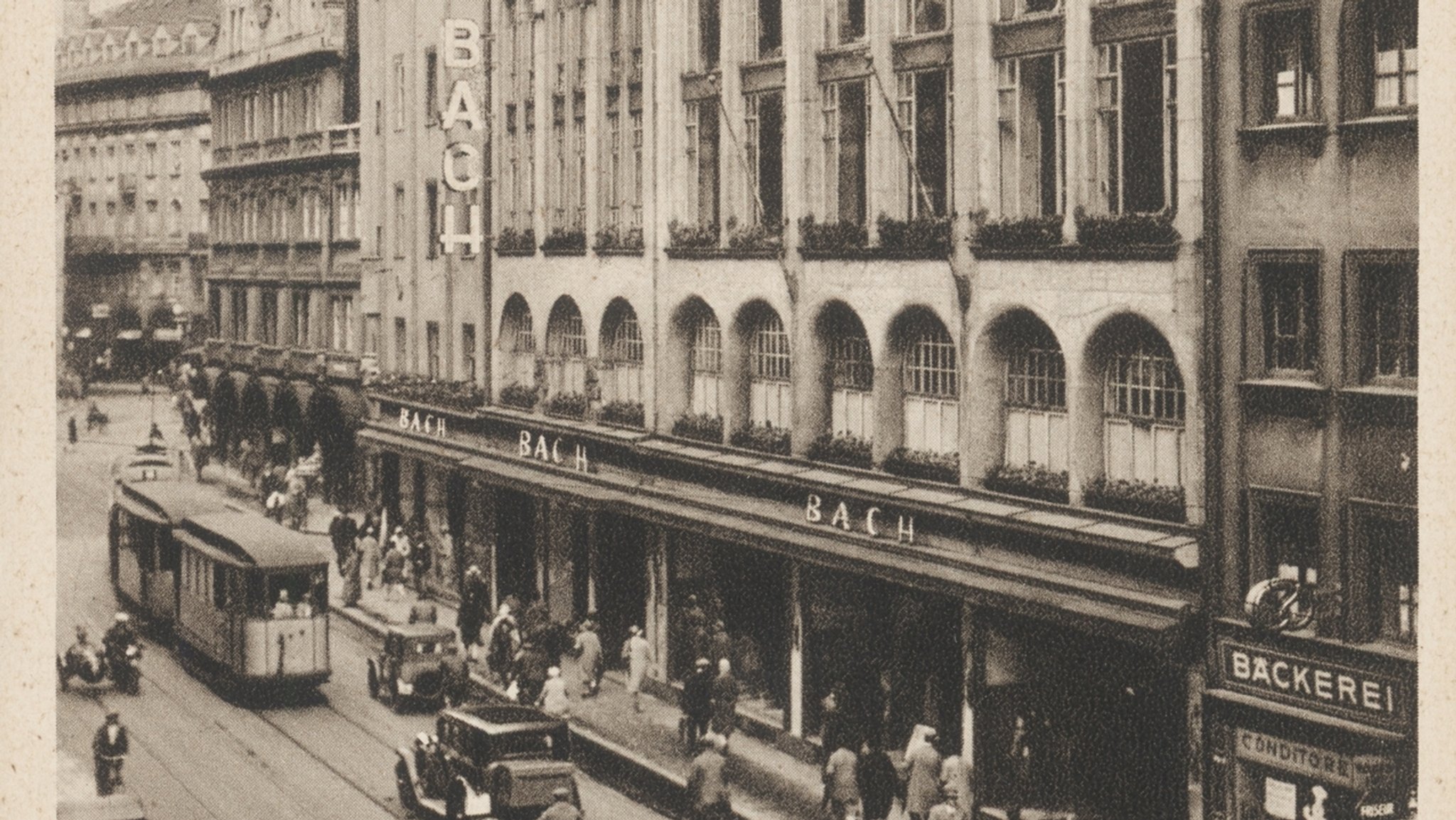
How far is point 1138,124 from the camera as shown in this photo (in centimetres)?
2788

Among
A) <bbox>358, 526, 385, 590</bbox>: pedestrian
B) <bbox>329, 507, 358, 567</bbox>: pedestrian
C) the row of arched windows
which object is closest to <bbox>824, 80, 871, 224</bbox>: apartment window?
the row of arched windows

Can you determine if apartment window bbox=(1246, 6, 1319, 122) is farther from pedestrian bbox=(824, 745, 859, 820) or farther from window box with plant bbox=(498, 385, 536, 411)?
window box with plant bbox=(498, 385, 536, 411)

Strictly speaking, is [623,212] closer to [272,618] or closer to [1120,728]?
[272,618]

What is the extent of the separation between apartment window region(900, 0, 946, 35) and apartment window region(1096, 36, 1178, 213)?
15.1 ft

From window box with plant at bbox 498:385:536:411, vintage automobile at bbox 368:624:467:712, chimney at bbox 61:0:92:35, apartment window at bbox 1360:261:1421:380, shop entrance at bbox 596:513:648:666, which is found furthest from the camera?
window box with plant at bbox 498:385:536:411

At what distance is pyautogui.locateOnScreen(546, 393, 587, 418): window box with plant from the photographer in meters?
45.8

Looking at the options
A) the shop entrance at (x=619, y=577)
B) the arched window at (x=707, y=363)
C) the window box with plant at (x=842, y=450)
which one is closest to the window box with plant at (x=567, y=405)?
the shop entrance at (x=619, y=577)

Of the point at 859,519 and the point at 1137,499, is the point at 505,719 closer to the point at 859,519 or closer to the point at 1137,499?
the point at 859,519

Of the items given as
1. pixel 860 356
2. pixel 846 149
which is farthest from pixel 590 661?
pixel 846 149

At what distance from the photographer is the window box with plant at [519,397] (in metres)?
48.2

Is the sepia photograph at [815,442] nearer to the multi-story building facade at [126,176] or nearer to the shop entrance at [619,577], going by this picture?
the shop entrance at [619,577]

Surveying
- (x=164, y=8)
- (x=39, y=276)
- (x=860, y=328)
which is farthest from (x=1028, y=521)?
(x=164, y=8)

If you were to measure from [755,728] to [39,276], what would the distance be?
21199mm

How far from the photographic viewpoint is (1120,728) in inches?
1113
